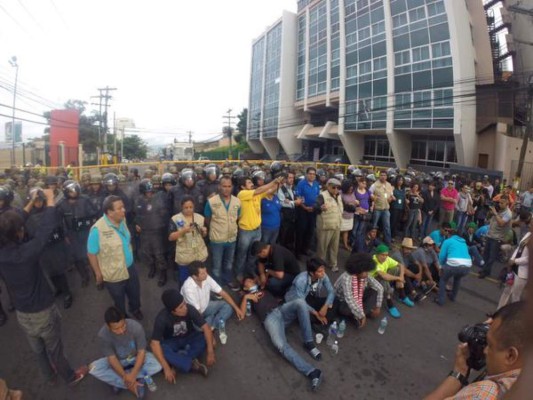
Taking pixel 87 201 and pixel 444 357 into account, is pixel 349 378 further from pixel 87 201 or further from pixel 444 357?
pixel 87 201

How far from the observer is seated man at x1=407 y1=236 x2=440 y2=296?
512cm

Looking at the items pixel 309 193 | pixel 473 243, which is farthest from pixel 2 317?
pixel 473 243

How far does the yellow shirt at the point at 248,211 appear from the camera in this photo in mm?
4832

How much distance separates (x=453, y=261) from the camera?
15.4ft

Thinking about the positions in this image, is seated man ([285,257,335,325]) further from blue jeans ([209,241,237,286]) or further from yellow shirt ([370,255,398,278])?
blue jeans ([209,241,237,286])

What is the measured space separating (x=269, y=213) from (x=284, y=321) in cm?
190

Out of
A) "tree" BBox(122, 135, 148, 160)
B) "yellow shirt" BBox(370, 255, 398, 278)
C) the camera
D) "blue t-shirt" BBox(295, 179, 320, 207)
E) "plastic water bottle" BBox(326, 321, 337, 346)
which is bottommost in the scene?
"plastic water bottle" BBox(326, 321, 337, 346)

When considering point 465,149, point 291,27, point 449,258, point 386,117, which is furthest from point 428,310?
point 291,27

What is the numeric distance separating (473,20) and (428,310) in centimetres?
2712

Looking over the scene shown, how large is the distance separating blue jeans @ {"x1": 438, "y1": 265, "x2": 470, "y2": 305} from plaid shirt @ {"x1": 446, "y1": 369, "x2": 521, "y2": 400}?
12.5ft

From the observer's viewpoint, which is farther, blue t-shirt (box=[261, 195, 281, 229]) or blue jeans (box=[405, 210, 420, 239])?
blue jeans (box=[405, 210, 420, 239])

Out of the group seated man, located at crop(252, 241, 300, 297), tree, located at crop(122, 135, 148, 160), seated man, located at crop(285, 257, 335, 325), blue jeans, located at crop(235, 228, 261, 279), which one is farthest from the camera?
tree, located at crop(122, 135, 148, 160)

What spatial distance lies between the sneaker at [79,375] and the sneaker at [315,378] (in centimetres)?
249

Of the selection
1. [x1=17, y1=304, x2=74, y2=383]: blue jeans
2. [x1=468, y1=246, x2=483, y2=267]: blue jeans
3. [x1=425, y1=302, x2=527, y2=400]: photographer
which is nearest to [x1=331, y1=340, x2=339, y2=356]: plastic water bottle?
[x1=425, y1=302, x2=527, y2=400]: photographer
